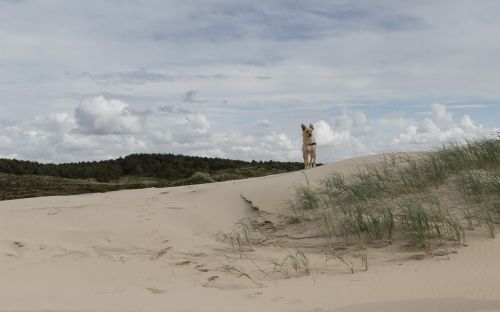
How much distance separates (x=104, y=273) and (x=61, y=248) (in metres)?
1.69

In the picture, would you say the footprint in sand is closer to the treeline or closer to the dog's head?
the dog's head

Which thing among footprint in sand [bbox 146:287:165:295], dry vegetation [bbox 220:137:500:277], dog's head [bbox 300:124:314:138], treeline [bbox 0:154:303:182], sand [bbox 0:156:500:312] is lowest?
footprint in sand [bbox 146:287:165:295]

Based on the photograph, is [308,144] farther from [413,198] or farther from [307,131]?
[413,198]

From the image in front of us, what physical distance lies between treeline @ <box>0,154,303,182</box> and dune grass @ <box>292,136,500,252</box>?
19.6 metres

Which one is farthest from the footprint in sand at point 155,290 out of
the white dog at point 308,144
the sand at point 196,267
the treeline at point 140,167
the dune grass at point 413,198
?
the treeline at point 140,167

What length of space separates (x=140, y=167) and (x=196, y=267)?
26.9 metres

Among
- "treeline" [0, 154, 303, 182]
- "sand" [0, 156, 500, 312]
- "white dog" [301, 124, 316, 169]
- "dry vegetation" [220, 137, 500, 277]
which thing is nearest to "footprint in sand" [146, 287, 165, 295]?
"sand" [0, 156, 500, 312]

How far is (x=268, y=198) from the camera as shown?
30.8ft

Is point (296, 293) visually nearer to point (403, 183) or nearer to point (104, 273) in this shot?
point (104, 273)

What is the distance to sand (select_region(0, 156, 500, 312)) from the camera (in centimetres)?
472

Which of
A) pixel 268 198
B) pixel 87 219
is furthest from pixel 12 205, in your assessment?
pixel 268 198

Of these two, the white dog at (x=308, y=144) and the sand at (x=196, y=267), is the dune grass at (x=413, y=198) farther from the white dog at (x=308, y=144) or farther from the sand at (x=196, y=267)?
the white dog at (x=308, y=144)

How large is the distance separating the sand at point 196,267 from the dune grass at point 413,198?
1.24ft

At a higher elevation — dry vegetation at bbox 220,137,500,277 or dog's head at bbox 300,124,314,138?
dog's head at bbox 300,124,314,138
